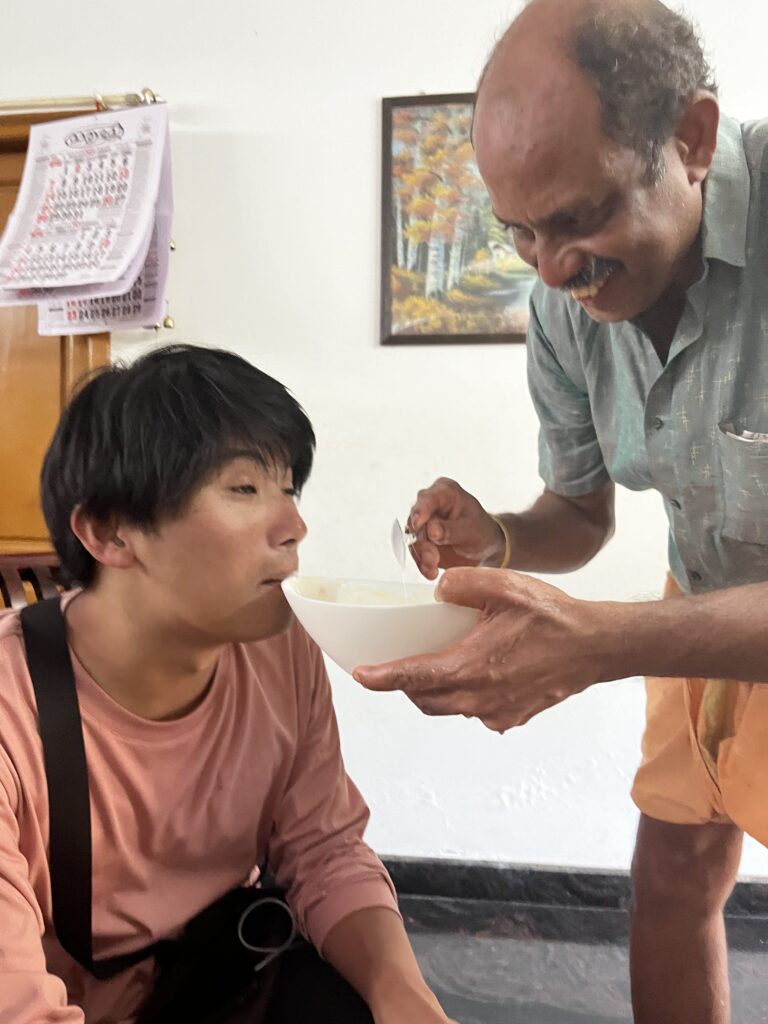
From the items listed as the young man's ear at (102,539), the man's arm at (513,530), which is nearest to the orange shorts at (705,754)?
the man's arm at (513,530)

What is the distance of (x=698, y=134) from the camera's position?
0.77 meters

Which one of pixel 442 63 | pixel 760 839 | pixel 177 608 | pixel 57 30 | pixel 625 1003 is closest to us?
pixel 177 608

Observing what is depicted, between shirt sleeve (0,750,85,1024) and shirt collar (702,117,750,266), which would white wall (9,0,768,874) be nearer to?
shirt collar (702,117,750,266)

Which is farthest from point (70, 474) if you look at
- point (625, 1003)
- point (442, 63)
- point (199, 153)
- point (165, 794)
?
point (625, 1003)

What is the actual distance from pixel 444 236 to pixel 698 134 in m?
0.82

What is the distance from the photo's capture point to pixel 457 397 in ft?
5.19

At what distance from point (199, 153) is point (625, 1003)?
5.99ft

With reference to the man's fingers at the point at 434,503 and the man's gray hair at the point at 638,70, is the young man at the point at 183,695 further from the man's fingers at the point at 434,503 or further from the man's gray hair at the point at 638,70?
the man's gray hair at the point at 638,70

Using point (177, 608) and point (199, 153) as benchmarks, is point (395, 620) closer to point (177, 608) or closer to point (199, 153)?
point (177, 608)

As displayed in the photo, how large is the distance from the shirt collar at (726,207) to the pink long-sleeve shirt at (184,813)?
0.65 m

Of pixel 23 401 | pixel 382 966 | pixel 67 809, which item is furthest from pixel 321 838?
pixel 23 401

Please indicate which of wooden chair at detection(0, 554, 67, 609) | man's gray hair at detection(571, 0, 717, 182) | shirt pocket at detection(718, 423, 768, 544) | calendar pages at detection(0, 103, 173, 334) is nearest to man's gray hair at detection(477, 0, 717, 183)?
man's gray hair at detection(571, 0, 717, 182)

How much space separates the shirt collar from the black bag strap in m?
0.80

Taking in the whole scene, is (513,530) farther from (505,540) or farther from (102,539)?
(102,539)
